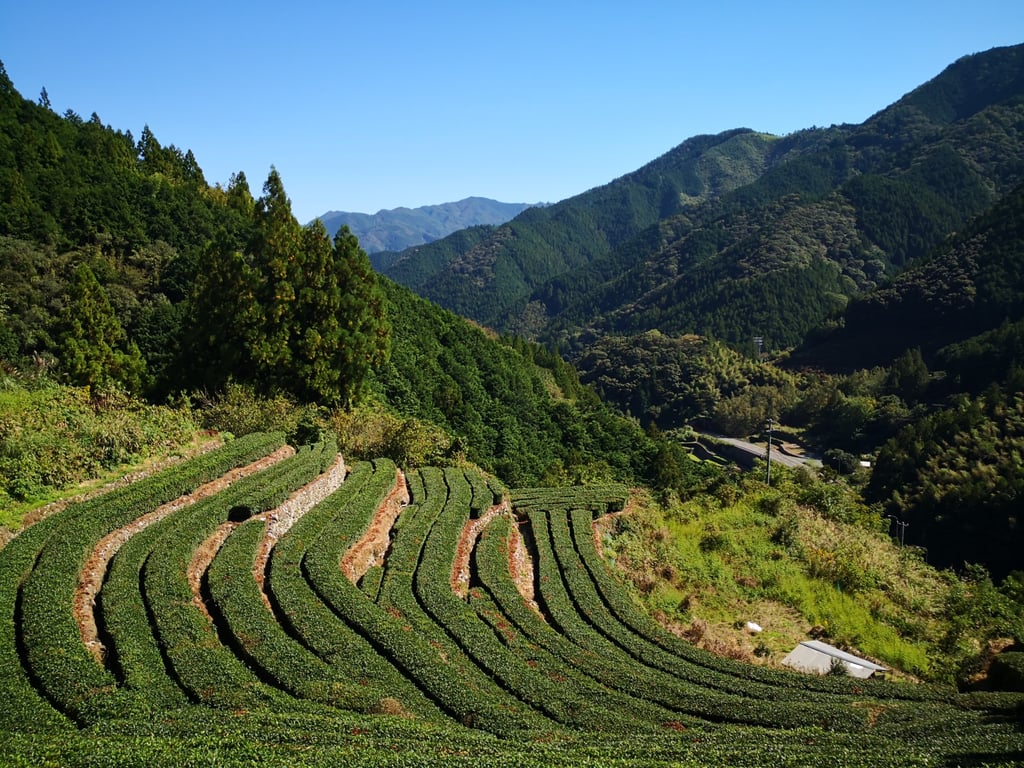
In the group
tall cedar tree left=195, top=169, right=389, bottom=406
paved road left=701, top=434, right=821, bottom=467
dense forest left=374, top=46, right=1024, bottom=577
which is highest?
tall cedar tree left=195, top=169, right=389, bottom=406

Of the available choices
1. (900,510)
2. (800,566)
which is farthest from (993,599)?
(900,510)

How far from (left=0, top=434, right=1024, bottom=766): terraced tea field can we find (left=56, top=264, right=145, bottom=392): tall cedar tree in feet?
48.2

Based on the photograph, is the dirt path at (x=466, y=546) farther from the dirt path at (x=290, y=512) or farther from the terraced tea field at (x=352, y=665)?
the dirt path at (x=290, y=512)

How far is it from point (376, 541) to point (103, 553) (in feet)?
20.8

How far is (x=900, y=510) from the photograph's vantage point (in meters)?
48.9

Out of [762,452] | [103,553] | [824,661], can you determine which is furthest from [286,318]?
[762,452]

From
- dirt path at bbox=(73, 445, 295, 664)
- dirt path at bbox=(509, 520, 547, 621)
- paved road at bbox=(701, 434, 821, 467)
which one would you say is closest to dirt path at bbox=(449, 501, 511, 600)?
dirt path at bbox=(509, 520, 547, 621)

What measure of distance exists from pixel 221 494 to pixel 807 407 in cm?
8828

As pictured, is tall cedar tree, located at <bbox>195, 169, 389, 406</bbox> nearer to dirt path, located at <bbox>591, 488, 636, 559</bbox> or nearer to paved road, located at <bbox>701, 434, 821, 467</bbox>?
dirt path, located at <bbox>591, 488, 636, 559</bbox>

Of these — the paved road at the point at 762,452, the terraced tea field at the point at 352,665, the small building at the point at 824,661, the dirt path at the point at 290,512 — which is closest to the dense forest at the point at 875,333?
the paved road at the point at 762,452

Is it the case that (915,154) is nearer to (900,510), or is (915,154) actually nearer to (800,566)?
(900,510)

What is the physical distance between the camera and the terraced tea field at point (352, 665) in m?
8.03

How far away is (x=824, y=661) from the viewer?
14.1 m

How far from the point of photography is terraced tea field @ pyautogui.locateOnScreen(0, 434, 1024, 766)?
803cm
